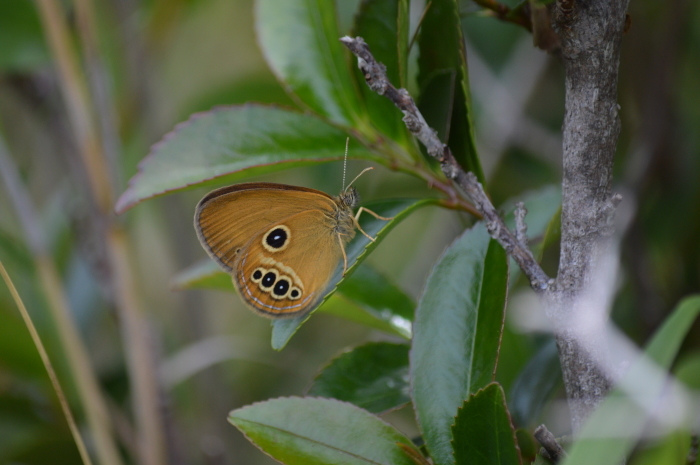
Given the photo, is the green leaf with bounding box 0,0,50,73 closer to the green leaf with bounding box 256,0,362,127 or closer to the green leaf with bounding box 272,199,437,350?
the green leaf with bounding box 256,0,362,127

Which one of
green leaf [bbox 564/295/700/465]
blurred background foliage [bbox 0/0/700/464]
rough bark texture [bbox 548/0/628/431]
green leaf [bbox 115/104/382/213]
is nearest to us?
green leaf [bbox 564/295/700/465]

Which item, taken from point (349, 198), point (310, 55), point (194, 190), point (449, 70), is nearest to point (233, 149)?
point (310, 55)

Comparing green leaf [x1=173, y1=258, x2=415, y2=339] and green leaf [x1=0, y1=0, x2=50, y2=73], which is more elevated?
green leaf [x1=0, y1=0, x2=50, y2=73]

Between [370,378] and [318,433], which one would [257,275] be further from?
[318,433]

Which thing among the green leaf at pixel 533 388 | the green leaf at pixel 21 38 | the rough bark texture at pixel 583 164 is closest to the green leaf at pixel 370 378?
the green leaf at pixel 533 388

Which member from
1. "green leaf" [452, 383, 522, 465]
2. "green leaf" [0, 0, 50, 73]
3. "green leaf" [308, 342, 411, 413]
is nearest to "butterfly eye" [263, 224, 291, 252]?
Answer: "green leaf" [308, 342, 411, 413]

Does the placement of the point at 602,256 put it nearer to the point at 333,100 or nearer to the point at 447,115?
the point at 447,115

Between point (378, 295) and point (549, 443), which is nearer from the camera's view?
point (549, 443)
